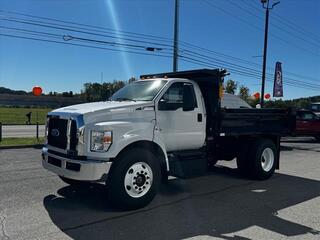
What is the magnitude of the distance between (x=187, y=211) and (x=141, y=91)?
2541 millimetres

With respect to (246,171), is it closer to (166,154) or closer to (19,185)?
(166,154)

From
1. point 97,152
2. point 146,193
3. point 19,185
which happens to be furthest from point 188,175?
point 19,185

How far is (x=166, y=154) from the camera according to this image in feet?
21.4

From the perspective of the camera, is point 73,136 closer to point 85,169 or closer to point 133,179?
point 85,169

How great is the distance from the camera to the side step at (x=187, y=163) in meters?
6.77

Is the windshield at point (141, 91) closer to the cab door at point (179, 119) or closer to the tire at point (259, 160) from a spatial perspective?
the cab door at point (179, 119)

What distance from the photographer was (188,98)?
23.5ft

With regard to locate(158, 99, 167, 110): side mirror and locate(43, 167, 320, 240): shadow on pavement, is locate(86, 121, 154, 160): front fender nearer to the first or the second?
locate(158, 99, 167, 110): side mirror

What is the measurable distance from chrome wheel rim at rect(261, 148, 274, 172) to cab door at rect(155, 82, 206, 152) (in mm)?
2209

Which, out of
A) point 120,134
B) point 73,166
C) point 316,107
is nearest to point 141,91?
point 120,134

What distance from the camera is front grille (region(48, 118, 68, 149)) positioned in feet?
19.5

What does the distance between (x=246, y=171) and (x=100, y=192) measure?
3808mm

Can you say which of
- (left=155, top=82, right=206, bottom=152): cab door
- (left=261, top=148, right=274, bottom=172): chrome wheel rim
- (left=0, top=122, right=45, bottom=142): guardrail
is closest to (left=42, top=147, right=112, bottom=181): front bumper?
(left=155, top=82, right=206, bottom=152): cab door

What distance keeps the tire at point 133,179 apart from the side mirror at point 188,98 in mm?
1347
